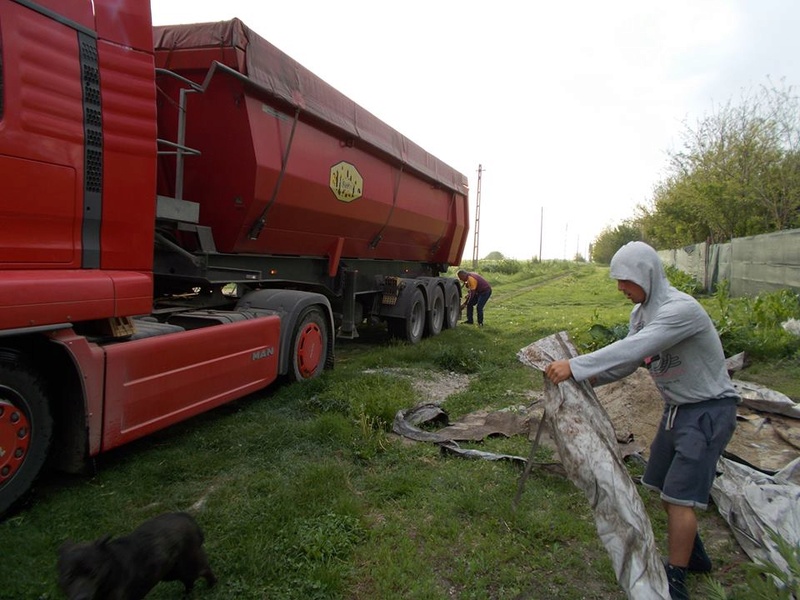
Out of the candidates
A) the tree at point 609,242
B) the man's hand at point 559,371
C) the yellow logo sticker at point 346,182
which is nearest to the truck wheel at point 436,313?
the yellow logo sticker at point 346,182

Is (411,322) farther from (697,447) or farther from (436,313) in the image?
(697,447)

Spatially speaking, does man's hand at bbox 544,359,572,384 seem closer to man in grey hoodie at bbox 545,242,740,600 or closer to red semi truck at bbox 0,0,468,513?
man in grey hoodie at bbox 545,242,740,600

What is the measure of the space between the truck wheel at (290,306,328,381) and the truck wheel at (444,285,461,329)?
5147mm

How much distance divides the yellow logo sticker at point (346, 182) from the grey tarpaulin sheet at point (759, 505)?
15.0ft

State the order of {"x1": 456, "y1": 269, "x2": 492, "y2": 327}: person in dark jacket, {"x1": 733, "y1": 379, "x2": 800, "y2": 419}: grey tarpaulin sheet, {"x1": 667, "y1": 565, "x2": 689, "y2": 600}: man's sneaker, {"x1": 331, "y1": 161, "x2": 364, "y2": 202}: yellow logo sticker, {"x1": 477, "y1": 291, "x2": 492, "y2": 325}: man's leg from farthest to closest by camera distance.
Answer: {"x1": 477, "y1": 291, "x2": 492, "y2": 325}: man's leg, {"x1": 456, "y1": 269, "x2": 492, "y2": 327}: person in dark jacket, {"x1": 331, "y1": 161, "x2": 364, "y2": 202}: yellow logo sticker, {"x1": 733, "y1": 379, "x2": 800, "y2": 419}: grey tarpaulin sheet, {"x1": 667, "y1": 565, "x2": 689, "y2": 600}: man's sneaker

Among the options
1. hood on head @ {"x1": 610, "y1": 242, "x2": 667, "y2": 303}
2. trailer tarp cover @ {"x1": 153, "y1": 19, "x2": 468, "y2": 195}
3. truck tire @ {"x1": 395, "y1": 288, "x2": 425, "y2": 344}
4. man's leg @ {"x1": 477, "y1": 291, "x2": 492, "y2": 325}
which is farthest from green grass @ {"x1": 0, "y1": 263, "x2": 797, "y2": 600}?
man's leg @ {"x1": 477, "y1": 291, "x2": 492, "y2": 325}

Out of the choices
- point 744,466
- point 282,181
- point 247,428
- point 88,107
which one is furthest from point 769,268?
point 88,107

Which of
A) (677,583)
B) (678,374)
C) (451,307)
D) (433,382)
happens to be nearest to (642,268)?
(678,374)

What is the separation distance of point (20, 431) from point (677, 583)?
3350 mm

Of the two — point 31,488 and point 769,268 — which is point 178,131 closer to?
point 31,488

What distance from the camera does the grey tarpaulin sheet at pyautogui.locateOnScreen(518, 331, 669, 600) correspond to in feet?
7.48

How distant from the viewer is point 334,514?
3064 mm

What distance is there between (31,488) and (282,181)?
3245mm

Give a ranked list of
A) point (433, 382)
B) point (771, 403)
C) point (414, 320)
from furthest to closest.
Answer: point (414, 320) → point (433, 382) → point (771, 403)
